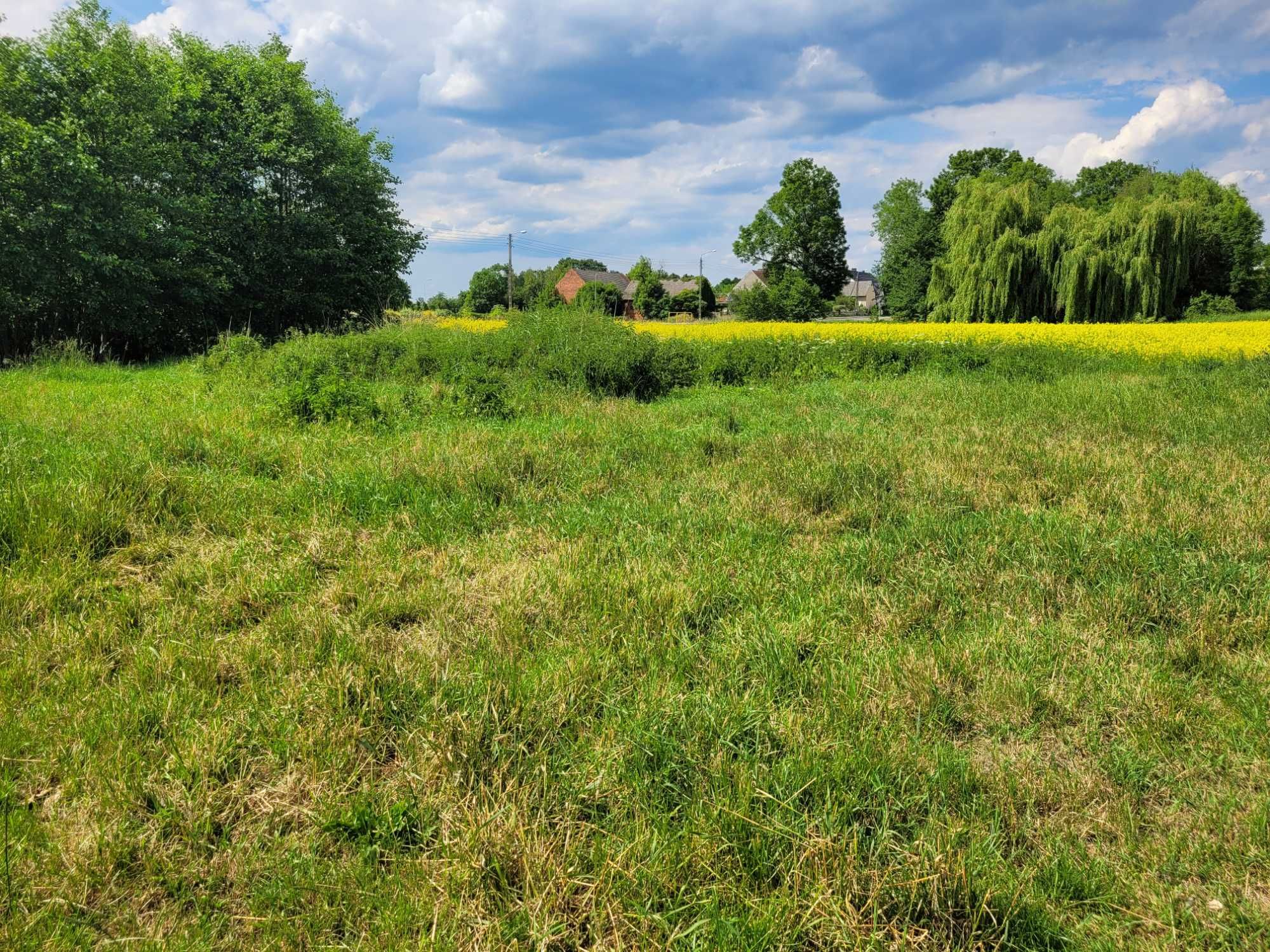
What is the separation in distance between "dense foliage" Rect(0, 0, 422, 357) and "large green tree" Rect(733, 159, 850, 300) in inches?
1452

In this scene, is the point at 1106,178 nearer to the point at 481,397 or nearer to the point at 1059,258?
the point at 1059,258

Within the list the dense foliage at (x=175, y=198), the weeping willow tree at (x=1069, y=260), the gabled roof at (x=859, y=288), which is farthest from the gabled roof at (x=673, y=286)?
the dense foliage at (x=175, y=198)

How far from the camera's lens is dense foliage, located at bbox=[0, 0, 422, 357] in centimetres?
1505

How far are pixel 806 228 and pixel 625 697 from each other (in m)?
60.4

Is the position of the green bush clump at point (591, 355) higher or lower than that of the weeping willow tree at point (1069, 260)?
lower

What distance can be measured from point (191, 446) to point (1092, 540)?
7656mm

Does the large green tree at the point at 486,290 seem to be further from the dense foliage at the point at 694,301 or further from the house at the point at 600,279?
the dense foliage at the point at 694,301

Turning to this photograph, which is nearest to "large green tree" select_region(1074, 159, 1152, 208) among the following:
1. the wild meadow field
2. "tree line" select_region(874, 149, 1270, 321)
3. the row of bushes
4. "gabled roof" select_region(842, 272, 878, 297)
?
"tree line" select_region(874, 149, 1270, 321)

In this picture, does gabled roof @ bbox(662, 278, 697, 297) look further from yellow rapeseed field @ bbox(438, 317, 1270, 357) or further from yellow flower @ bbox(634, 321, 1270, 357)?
yellow flower @ bbox(634, 321, 1270, 357)

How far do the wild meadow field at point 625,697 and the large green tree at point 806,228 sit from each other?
5467cm

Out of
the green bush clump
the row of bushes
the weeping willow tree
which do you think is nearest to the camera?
the row of bushes

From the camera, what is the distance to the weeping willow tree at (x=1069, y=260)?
26.5 metres

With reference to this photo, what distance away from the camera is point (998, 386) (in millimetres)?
11820

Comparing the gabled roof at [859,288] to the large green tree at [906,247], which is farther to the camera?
the gabled roof at [859,288]
